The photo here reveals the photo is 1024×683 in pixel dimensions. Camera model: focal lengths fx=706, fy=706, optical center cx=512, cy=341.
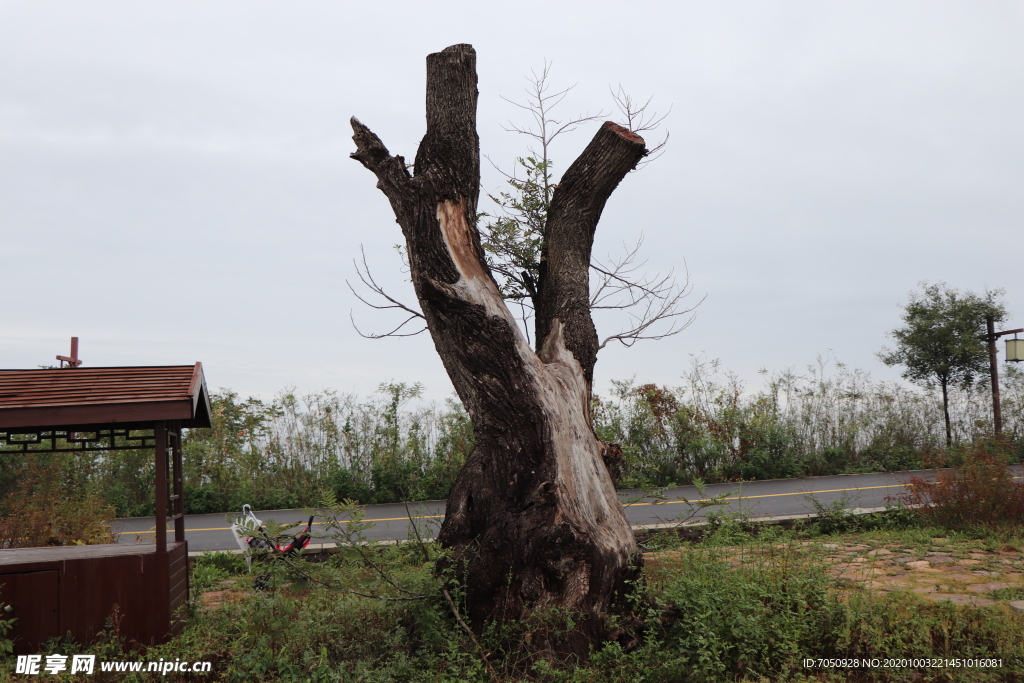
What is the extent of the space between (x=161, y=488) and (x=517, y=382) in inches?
125

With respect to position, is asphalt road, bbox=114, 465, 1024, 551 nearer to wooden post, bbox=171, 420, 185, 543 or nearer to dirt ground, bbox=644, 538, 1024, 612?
dirt ground, bbox=644, 538, 1024, 612

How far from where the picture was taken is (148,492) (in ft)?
46.4

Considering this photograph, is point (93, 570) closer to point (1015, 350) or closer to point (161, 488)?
point (161, 488)

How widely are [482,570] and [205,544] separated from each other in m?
7.25

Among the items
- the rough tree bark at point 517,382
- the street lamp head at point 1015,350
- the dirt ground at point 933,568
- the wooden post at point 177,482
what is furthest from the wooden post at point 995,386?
the wooden post at point 177,482

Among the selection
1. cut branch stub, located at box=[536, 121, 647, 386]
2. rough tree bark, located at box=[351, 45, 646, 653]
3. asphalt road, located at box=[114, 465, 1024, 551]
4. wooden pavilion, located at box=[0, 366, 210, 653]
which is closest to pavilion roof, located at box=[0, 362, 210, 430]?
wooden pavilion, located at box=[0, 366, 210, 653]

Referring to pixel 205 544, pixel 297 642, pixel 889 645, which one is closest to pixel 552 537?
pixel 297 642

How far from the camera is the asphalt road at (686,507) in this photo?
1097 cm

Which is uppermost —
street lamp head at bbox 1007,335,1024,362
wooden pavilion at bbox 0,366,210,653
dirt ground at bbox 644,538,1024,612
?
street lamp head at bbox 1007,335,1024,362

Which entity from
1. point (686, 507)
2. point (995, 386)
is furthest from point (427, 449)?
point (995, 386)

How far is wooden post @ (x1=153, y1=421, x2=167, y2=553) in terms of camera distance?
A: 5.93 m

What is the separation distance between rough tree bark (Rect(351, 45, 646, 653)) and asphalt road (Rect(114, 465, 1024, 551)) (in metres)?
4.65

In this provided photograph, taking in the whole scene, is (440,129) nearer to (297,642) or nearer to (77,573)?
(297,642)

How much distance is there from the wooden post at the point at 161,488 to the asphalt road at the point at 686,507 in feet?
13.9
